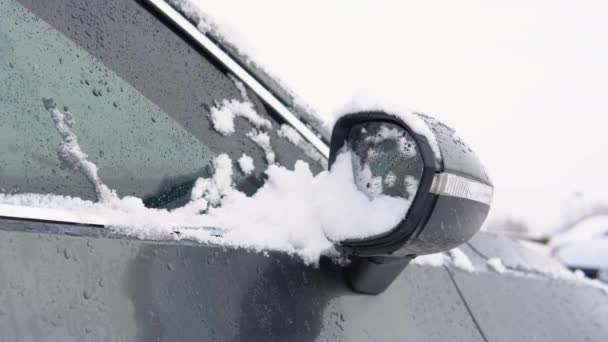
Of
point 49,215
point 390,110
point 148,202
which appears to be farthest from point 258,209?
point 49,215

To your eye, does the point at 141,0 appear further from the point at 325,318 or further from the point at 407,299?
the point at 407,299

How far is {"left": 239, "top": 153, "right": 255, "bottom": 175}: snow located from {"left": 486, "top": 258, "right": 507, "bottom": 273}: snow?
1.03m

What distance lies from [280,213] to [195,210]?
0.65ft

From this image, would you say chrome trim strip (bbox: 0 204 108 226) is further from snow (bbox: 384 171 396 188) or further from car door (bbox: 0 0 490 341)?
snow (bbox: 384 171 396 188)

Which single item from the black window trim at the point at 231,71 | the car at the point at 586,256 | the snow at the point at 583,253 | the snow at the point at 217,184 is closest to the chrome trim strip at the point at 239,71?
the black window trim at the point at 231,71

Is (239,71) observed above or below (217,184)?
above

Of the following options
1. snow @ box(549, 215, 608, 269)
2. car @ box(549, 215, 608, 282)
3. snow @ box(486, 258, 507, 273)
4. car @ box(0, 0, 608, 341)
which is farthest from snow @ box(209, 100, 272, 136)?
snow @ box(549, 215, 608, 269)

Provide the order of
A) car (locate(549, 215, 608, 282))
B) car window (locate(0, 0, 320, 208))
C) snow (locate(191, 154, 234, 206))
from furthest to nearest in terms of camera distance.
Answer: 1. car (locate(549, 215, 608, 282))
2. snow (locate(191, 154, 234, 206))
3. car window (locate(0, 0, 320, 208))

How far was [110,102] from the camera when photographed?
3.83 feet

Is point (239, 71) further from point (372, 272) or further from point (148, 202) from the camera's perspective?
point (372, 272)

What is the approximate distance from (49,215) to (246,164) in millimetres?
544

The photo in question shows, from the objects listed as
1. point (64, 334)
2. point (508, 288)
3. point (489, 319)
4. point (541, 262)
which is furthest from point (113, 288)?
point (541, 262)

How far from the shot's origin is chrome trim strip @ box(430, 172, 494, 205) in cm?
105

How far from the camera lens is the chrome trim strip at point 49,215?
0.91 m
